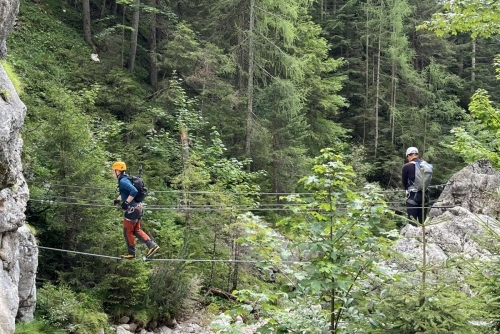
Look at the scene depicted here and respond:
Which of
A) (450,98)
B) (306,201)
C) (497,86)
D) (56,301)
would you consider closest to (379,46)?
(450,98)

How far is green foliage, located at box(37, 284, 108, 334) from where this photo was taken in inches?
313

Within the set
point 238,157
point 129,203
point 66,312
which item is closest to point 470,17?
point 129,203

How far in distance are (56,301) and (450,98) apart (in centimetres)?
2373

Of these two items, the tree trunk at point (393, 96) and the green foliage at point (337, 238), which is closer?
the green foliage at point (337, 238)

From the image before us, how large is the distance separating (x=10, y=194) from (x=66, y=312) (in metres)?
2.71

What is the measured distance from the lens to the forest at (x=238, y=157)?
12.1 feet

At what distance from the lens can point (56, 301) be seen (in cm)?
821

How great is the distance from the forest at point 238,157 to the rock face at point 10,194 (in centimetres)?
138

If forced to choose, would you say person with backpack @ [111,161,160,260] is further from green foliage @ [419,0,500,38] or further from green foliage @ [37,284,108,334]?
green foliage @ [419,0,500,38]

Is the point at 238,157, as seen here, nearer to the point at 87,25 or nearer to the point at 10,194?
the point at 87,25

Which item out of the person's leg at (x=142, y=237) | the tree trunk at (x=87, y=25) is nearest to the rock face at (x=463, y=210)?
the person's leg at (x=142, y=237)

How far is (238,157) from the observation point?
16.2 m

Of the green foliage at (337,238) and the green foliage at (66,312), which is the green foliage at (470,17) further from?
the green foliage at (66,312)

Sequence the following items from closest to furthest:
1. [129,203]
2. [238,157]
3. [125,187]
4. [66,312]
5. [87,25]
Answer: [125,187]
[129,203]
[66,312]
[238,157]
[87,25]
